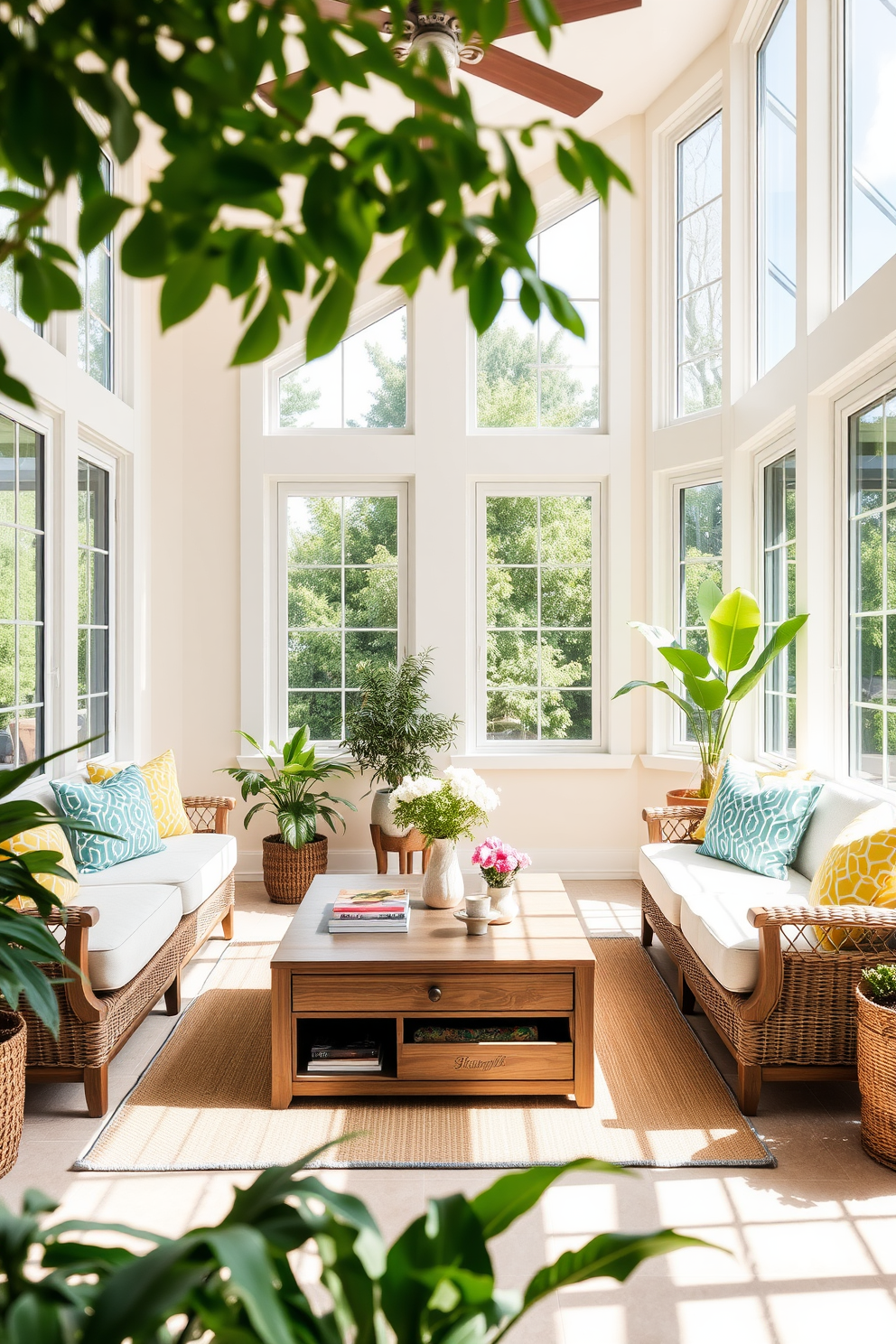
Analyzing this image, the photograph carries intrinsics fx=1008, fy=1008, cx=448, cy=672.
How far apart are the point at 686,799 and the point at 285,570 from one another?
8.98ft

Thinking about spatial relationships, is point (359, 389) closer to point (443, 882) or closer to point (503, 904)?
point (443, 882)

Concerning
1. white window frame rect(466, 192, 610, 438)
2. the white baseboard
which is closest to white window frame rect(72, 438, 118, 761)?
the white baseboard

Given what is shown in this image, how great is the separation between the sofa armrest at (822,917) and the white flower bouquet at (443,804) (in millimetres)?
1002

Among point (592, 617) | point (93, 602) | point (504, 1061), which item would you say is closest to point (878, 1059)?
point (504, 1061)

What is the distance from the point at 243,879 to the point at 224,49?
228 inches

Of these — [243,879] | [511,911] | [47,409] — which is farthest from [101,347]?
[511,911]

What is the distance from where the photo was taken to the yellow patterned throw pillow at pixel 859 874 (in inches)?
117

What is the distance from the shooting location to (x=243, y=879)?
5996 mm

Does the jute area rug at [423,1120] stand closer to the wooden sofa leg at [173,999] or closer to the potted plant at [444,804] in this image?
the wooden sofa leg at [173,999]

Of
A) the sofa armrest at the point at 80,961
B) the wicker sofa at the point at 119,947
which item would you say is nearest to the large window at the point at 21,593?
the wicker sofa at the point at 119,947

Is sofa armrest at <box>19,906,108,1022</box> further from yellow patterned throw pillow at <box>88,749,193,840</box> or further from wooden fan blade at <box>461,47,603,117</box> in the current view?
wooden fan blade at <box>461,47,603,117</box>

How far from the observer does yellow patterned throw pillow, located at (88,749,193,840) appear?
4527mm

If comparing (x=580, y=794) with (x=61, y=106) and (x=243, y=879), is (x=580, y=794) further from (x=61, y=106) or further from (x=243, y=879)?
(x=61, y=106)

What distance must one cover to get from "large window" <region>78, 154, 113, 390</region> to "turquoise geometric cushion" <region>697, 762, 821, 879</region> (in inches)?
138
